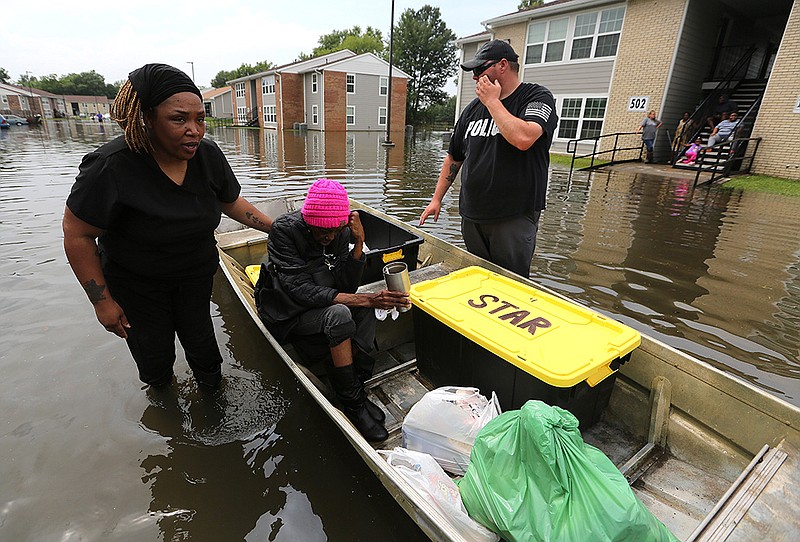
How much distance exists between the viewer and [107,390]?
347 centimetres

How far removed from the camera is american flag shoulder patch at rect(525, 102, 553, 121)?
9.41 ft

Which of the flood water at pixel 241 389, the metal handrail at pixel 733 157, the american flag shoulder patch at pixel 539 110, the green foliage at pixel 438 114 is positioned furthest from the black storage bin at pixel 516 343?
the green foliage at pixel 438 114

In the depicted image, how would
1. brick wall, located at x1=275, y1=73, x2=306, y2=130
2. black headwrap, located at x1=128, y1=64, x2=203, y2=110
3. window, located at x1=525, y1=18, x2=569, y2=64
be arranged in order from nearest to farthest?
black headwrap, located at x1=128, y1=64, x2=203, y2=110 < window, located at x1=525, y1=18, x2=569, y2=64 < brick wall, located at x1=275, y1=73, x2=306, y2=130

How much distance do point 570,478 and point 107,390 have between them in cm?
369

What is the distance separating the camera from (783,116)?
11.0m

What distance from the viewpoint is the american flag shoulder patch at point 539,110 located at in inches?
113

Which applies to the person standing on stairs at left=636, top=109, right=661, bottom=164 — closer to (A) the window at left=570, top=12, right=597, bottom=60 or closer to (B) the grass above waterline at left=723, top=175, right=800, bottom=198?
(B) the grass above waterline at left=723, top=175, right=800, bottom=198

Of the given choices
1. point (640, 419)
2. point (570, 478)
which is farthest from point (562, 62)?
point (570, 478)

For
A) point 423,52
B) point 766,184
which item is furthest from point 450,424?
point 423,52

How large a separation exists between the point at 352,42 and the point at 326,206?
6309 centimetres

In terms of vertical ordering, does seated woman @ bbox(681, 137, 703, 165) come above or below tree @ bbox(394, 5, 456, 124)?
below

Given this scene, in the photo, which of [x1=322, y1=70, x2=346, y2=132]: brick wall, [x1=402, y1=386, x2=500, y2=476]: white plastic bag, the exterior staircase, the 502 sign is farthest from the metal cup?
[x1=322, y1=70, x2=346, y2=132]: brick wall

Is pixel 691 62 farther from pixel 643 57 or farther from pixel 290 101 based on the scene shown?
pixel 290 101

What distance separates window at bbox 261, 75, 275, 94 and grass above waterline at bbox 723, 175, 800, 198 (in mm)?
36130
